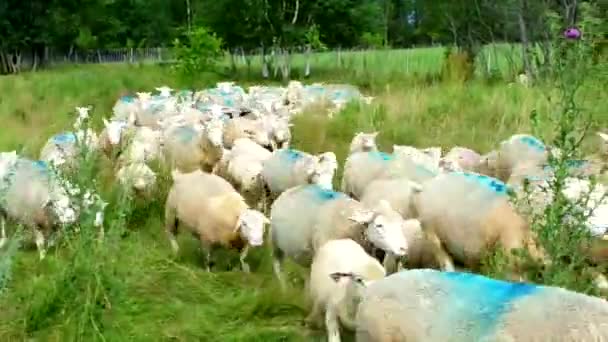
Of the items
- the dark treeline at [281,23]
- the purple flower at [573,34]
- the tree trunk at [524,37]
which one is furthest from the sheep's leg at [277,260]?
the tree trunk at [524,37]

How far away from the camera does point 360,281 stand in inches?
208

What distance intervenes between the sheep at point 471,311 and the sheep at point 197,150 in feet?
22.8

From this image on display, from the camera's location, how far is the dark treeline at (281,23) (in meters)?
24.6

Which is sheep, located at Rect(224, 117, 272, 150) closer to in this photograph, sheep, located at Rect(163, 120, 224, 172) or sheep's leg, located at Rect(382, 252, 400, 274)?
Result: sheep, located at Rect(163, 120, 224, 172)

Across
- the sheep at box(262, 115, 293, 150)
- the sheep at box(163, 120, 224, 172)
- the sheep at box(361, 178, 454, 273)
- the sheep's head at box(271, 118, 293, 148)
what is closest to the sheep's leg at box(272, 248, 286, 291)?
the sheep at box(361, 178, 454, 273)

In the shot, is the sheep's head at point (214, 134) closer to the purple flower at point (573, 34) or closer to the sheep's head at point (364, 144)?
the sheep's head at point (364, 144)

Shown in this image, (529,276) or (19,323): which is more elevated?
(529,276)

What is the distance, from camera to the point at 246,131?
12.9 m

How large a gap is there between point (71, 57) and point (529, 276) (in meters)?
46.9

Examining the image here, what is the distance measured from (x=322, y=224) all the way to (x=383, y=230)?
2.67 ft

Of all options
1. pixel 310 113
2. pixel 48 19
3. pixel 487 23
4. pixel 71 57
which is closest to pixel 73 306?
pixel 310 113

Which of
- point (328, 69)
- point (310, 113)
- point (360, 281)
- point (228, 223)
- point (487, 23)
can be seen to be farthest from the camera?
point (328, 69)

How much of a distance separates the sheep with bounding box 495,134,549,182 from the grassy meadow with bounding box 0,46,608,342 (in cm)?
55

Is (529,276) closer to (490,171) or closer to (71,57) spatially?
(490,171)
